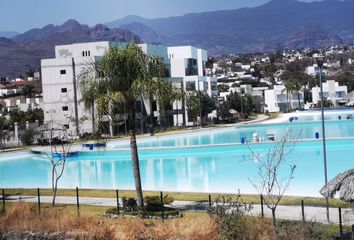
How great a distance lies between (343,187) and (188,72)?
204 feet

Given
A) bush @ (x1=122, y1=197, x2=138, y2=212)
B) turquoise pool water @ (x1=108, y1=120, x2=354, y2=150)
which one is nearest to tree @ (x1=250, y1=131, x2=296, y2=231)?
bush @ (x1=122, y1=197, x2=138, y2=212)

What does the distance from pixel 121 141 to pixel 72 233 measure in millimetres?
37513

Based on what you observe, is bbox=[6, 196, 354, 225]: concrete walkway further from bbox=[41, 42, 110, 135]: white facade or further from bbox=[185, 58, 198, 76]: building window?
bbox=[185, 58, 198, 76]: building window

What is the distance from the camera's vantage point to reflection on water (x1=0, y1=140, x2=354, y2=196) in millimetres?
25578

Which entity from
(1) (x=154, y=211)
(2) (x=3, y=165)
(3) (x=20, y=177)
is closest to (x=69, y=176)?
(3) (x=20, y=177)

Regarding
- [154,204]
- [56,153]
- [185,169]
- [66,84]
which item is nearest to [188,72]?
[66,84]

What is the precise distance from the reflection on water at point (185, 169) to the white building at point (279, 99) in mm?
57002

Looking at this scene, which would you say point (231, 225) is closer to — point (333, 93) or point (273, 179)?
point (273, 179)

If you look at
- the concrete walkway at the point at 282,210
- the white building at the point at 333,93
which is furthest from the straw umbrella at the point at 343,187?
the white building at the point at 333,93

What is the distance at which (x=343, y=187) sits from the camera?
13.2m

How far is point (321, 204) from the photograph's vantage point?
1717 cm

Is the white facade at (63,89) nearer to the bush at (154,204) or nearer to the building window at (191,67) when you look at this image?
the building window at (191,67)

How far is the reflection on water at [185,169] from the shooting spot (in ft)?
83.9

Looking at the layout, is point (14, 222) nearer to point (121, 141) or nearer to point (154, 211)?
point (154, 211)
